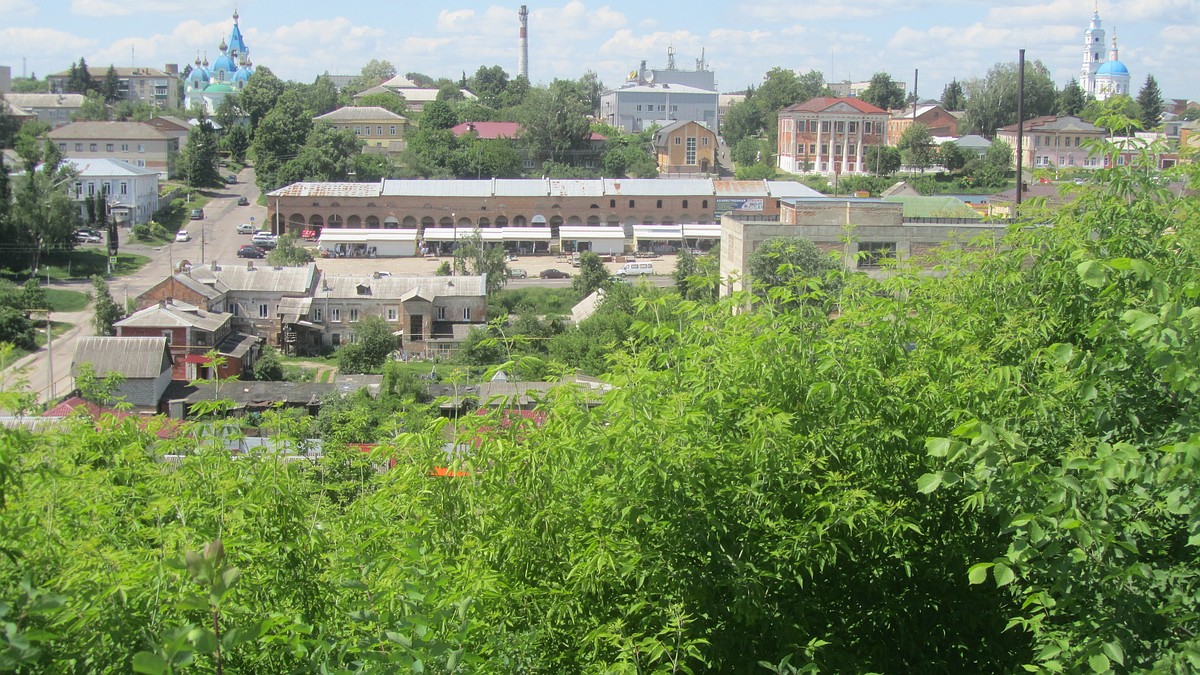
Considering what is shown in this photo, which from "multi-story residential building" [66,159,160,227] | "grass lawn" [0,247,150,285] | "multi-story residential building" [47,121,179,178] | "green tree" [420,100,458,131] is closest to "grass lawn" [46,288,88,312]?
"grass lawn" [0,247,150,285]

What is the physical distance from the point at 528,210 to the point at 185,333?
13.7 meters

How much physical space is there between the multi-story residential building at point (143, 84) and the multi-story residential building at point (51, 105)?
6.78 m

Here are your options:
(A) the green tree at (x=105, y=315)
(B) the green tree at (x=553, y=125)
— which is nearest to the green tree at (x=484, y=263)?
(A) the green tree at (x=105, y=315)

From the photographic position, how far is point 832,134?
32406 mm

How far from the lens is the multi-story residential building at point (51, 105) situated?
37.6 meters

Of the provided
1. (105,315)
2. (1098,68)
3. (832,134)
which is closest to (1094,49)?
(1098,68)

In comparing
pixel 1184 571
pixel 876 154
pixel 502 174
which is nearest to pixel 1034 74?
pixel 876 154

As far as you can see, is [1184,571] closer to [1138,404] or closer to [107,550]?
[1138,404]

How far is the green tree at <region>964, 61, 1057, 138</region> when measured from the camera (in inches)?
1310

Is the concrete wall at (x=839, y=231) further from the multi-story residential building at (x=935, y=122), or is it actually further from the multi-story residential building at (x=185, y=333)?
the multi-story residential building at (x=935, y=122)

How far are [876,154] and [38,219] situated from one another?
69.6ft

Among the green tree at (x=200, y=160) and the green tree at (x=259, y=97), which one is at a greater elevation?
the green tree at (x=259, y=97)

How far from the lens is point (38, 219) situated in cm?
1938

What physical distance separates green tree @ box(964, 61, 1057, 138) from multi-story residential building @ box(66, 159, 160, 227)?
80.9ft
